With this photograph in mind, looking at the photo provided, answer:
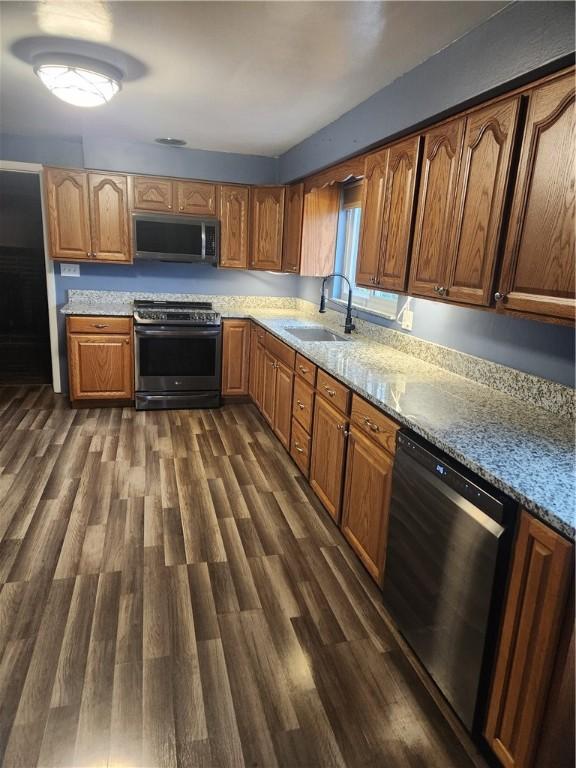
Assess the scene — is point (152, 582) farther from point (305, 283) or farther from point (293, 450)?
point (305, 283)

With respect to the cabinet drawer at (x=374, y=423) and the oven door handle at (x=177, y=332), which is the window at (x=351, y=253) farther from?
the cabinet drawer at (x=374, y=423)

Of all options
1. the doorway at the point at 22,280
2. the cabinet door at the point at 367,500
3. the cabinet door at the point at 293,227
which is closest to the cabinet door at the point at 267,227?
the cabinet door at the point at 293,227

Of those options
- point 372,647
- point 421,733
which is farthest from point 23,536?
point 421,733

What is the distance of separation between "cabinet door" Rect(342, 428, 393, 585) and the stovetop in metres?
2.41

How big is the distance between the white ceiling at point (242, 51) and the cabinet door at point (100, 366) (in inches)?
68.2

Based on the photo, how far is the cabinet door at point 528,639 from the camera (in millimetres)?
1182

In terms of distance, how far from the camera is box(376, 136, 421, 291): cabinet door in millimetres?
2387

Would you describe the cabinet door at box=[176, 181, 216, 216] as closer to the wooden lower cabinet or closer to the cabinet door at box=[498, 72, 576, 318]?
the wooden lower cabinet

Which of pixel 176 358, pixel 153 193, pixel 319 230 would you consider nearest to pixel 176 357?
pixel 176 358

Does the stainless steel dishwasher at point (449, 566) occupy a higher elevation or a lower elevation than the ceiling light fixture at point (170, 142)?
lower

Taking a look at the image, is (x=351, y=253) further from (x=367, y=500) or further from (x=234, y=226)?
(x=367, y=500)

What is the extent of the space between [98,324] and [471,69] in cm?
338

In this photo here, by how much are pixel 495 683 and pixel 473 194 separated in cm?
171

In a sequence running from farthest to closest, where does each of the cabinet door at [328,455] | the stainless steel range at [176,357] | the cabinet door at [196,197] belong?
the cabinet door at [196,197], the stainless steel range at [176,357], the cabinet door at [328,455]
